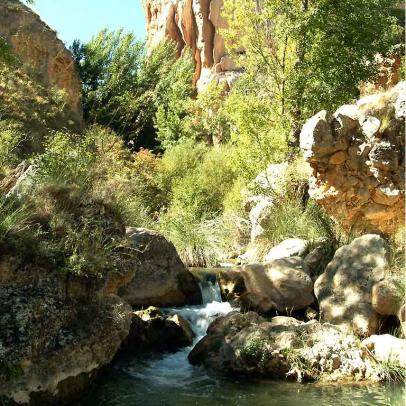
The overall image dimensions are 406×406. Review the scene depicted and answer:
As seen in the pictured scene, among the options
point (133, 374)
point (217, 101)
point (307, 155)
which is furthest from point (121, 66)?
point (133, 374)

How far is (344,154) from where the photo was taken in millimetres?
9969

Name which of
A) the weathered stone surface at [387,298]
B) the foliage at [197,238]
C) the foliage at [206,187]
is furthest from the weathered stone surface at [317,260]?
the foliage at [206,187]

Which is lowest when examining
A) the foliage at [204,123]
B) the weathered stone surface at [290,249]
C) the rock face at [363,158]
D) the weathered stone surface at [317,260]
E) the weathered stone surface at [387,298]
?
the weathered stone surface at [387,298]

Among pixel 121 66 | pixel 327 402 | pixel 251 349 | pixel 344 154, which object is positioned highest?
pixel 121 66

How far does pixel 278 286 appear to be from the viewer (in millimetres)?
8930

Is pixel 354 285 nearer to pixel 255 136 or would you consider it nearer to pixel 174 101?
pixel 255 136

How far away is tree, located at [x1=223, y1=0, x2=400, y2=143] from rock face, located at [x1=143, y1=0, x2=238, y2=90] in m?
17.8

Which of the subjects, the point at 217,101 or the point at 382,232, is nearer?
the point at 382,232

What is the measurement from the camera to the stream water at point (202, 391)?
598 cm

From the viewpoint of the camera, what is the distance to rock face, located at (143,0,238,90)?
33.6 meters

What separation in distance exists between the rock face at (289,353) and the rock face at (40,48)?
1979 centimetres

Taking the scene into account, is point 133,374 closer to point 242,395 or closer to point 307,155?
point 242,395

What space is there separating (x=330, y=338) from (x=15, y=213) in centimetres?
435

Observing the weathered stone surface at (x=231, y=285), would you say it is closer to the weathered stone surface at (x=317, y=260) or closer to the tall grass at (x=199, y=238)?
the weathered stone surface at (x=317, y=260)
